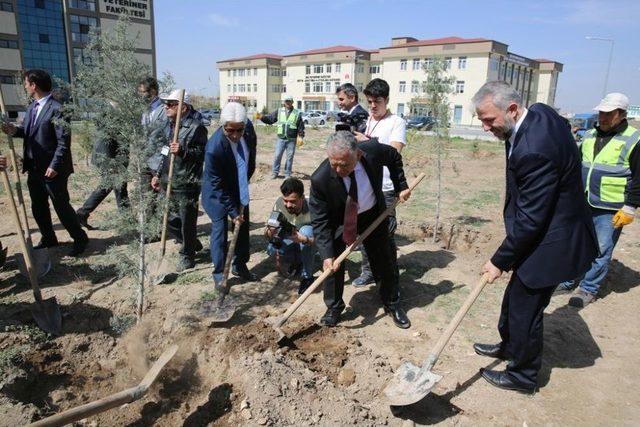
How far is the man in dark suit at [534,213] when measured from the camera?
2516mm

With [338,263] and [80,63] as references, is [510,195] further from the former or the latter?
[80,63]

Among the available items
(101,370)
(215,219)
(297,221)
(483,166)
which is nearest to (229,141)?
(215,219)

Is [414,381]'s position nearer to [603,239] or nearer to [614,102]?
[603,239]

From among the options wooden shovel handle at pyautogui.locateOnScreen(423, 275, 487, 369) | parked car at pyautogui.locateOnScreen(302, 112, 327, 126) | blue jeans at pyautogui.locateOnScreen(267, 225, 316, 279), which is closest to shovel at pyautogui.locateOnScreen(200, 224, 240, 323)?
blue jeans at pyautogui.locateOnScreen(267, 225, 316, 279)

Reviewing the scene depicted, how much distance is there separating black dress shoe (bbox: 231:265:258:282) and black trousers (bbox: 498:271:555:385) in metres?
2.78

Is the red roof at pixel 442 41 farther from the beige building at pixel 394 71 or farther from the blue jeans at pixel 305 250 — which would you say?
the blue jeans at pixel 305 250

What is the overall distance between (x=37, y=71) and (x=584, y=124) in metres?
28.6

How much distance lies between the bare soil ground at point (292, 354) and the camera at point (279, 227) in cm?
54

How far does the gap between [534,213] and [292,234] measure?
8.63ft

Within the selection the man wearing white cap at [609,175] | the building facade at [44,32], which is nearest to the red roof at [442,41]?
the building facade at [44,32]

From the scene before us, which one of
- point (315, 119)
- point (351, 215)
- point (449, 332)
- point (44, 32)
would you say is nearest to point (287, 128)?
point (351, 215)

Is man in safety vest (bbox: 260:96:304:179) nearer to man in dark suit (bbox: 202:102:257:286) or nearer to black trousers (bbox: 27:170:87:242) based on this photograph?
black trousers (bbox: 27:170:87:242)

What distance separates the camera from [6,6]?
3616cm

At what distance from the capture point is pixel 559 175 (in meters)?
2.54
